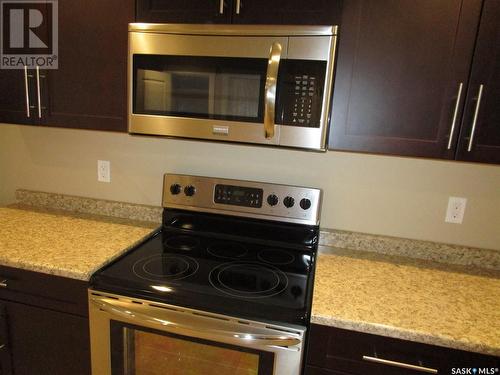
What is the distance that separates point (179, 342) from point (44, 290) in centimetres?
54

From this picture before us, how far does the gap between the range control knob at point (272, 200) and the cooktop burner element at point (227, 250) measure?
24 centimetres

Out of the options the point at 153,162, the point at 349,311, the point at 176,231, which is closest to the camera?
the point at 349,311

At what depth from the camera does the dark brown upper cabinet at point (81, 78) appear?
132 cm

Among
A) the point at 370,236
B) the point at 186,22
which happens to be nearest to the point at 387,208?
the point at 370,236

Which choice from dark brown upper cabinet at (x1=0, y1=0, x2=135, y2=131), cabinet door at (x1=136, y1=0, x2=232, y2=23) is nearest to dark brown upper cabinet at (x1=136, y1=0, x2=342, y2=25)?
cabinet door at (x1=136, y1=0, x2=232, y2=23)

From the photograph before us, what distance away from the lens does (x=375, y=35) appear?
3.65ft

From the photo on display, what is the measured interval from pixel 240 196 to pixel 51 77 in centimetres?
94

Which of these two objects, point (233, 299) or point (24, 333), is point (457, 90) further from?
point (24, 333)

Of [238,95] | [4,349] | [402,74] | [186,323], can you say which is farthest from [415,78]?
[4,349]

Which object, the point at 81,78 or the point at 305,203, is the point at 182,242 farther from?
the point at 81,78

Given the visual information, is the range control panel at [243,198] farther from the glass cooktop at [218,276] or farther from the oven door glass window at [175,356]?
the oven door glass window at [175,356]

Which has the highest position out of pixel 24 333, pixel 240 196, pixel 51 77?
pixel 51 77

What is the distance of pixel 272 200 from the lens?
1528 mm

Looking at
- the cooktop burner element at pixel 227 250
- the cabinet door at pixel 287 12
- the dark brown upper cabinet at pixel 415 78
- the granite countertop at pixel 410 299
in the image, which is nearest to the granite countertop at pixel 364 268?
the granite countertop at pixel 410 299
